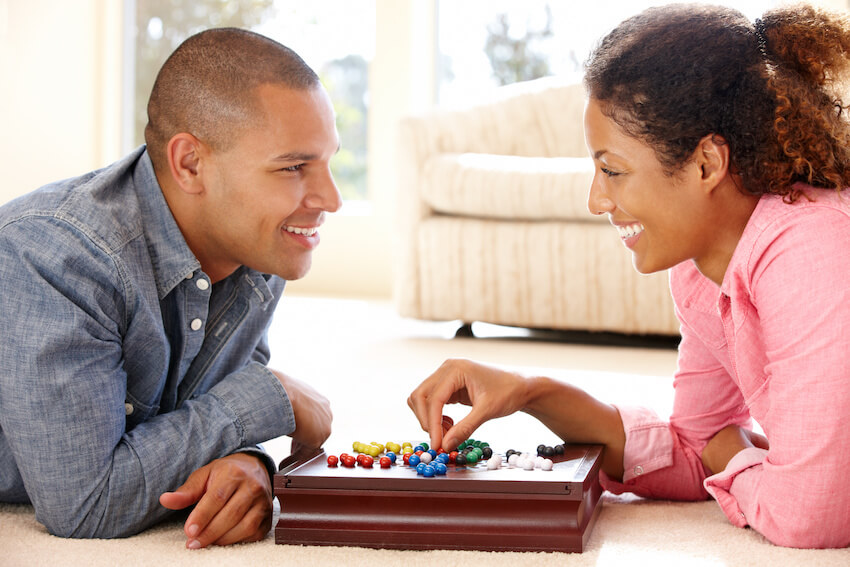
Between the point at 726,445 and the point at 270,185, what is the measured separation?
2.22ft

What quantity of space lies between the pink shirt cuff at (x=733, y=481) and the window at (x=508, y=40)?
135 inches

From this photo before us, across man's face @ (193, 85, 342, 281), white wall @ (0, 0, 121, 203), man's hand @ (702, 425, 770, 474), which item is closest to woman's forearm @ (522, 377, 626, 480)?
man's hand @ (702, 425, 770, 474)

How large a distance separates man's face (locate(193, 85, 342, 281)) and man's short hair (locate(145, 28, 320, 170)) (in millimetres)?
18

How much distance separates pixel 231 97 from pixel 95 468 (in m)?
0.51

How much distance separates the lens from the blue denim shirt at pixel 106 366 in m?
1.03

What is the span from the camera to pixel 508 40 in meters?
4.52

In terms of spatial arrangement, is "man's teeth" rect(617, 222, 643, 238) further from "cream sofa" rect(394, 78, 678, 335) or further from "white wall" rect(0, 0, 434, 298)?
"white wall" rect(0, 0, 434, 298)

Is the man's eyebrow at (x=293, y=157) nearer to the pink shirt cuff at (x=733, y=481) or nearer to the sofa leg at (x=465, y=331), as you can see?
the pink shirt cuff at (x=733, y=481)

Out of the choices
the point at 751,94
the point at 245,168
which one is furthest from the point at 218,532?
the point at 751,94

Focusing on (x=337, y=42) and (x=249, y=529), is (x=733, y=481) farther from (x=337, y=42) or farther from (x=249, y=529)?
(x=337, y=42)

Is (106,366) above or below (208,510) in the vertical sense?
above

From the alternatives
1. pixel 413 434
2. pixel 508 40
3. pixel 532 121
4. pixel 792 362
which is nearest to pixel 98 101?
pixel 508 40

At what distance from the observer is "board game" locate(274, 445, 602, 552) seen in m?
1.00

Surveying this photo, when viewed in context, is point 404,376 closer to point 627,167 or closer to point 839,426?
point 627,167
